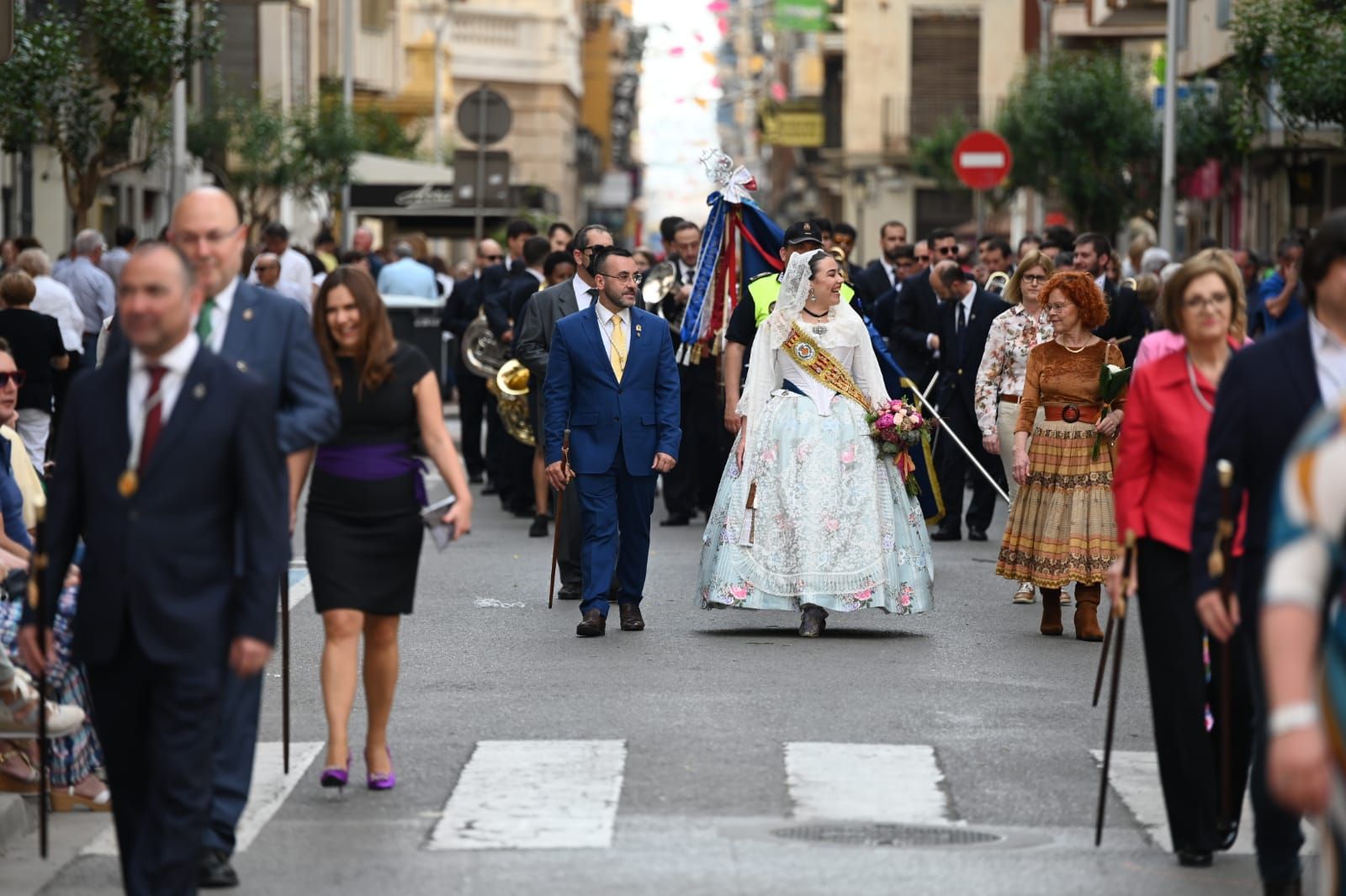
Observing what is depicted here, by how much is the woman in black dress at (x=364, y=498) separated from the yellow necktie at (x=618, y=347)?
14.1ft

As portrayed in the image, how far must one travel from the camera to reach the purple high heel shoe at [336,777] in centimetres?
883

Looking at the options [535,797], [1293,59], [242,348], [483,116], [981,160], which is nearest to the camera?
[242,348]

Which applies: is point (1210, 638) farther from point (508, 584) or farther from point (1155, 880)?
point (508, 584)

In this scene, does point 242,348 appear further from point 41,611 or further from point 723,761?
point 723,761

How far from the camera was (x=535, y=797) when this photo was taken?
28.7 feet

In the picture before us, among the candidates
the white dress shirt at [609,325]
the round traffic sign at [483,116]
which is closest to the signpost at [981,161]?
the round traffic sign at [483,116]

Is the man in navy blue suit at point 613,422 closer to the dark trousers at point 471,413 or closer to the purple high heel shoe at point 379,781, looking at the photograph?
the purple high heel shoe at point 379,781

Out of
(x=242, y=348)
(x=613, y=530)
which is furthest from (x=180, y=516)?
(x=613, y=530)

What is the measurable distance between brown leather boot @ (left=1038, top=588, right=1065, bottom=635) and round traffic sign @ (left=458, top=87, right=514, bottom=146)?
57.2ft

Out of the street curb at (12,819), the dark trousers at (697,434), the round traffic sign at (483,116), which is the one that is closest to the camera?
the street curb at (12,819)

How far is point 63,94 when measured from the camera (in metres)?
27.3

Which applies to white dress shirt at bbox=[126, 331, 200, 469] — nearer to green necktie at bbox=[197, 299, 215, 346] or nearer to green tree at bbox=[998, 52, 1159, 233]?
green necktie at bbox=[197, 299, 215, 346]

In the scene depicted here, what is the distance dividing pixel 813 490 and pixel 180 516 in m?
6.48

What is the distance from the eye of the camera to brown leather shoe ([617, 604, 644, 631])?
43.0ft
